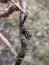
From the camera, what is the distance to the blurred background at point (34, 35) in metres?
2.00

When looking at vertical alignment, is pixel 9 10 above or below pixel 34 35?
above

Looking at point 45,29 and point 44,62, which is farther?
point 45,29

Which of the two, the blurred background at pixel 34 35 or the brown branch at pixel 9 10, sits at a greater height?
the brown branch at pixel 9 10

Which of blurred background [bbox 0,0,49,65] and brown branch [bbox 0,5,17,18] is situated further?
blurred background [bbox 0,0,49,65]

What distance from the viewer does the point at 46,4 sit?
258cm

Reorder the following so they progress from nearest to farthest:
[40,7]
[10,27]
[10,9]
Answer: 1. [10,9]
2. [10,27]
3. [40,7]

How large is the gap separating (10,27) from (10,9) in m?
1.64

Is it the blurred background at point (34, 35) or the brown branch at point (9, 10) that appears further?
the blurred background at point (34, 35)

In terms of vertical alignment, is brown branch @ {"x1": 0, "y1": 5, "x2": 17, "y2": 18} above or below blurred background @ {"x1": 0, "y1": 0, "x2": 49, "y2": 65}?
above

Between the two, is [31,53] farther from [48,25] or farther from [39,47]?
[48,25]

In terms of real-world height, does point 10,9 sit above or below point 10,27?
above

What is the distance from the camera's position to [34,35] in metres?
2.21

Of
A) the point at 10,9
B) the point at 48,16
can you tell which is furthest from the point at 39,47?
the point at 10,9

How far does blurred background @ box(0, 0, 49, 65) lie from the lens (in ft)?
6.55
